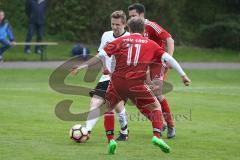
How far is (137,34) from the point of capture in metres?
10.5

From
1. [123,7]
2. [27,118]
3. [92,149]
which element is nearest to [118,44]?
[92,149]

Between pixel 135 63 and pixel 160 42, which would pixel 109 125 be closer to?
pixel 135 63

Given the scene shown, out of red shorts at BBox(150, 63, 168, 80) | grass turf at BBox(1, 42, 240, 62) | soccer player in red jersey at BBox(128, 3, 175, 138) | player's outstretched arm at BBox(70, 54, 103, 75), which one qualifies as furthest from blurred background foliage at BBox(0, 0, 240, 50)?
player's outstretched arm at BBox(70, 54, 103, 75)

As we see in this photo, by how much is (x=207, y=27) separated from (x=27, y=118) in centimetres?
2185

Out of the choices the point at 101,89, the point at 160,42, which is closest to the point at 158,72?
the point at 160,42

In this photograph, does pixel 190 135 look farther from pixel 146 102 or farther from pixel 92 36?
pixel 92 36

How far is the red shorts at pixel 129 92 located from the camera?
1046cm

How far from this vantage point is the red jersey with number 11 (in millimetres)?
10383

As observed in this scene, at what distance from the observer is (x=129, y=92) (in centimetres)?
1048

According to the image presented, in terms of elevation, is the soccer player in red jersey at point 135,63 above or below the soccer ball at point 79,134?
above

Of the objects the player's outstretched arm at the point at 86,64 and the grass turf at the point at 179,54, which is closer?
the player's outstretched arm at the point at 86,64

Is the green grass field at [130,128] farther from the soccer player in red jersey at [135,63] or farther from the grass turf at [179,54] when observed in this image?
the grass turf at [179,54]

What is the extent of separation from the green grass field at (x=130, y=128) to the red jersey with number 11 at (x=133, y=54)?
120 cm

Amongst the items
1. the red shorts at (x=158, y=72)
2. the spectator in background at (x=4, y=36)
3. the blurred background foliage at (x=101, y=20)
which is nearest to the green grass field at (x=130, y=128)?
the red shorts at (x=158, y=72)
